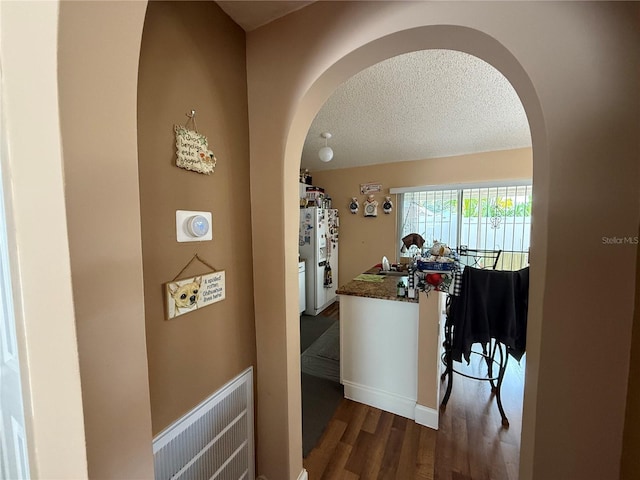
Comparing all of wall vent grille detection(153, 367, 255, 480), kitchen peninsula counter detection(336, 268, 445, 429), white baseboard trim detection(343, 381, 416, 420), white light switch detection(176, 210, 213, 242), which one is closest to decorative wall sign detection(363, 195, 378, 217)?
kitchen peninsula counter detection(336, 268, 445, 429)

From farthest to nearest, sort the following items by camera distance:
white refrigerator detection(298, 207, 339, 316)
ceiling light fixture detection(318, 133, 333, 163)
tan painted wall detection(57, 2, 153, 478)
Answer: white refrigerator detection(298, 207, 339, 316) < ceiling light fixture detection(318, 133, 333, 163) < tan painted wall detection(57, 2, 153, 478)

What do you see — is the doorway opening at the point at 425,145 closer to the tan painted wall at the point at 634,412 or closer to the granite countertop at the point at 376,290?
the granite countertop at the point at 376,290

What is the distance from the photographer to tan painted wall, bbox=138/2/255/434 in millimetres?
779

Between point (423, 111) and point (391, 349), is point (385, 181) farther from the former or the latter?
point (391, 349)

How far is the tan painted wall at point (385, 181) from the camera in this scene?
327cm

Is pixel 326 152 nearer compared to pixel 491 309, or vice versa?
pixel 491 309

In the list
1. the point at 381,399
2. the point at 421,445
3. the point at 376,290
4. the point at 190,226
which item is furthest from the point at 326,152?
the point at 421,445

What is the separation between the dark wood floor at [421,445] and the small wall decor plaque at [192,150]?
171 centimetres

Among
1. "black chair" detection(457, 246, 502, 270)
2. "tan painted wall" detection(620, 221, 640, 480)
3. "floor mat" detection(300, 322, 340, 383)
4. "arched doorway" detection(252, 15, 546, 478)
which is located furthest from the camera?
"black chair" detection(457, 246, 502, 270)

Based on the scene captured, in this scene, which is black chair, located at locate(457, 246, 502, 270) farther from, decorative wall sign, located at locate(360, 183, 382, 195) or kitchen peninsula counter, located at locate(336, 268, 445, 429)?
kitchen peninsula counter, located at locate(336, 268, 445, 429)

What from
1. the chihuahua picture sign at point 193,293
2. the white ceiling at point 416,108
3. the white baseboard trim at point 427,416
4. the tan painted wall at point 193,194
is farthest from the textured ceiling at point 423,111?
the white baseboard trim at point 427,416

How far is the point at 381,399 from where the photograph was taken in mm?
1832

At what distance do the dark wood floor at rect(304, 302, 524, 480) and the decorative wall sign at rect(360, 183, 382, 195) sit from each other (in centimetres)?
291

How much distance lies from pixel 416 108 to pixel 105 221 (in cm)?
230
